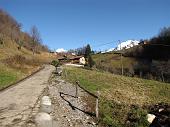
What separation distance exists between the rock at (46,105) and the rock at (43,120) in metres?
0.93

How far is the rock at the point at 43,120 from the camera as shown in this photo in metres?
14.1

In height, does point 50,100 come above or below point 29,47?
below

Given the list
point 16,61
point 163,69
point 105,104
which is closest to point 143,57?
point 163,69

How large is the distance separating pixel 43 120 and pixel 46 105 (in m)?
3.85

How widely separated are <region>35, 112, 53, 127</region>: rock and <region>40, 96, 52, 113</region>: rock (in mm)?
928

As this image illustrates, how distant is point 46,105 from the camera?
18703mm

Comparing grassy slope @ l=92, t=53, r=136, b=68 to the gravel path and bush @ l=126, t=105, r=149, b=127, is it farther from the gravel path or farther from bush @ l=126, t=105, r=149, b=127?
bush @ l=126, t=105, r=149, b=127

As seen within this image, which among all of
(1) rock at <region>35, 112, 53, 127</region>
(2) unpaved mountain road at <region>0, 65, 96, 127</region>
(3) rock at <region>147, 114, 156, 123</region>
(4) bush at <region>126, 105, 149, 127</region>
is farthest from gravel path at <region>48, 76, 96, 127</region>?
(3) rock at <region>147, 114, 156, 123</region>

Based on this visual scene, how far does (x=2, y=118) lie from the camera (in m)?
15.5

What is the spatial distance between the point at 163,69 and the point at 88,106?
7473cm

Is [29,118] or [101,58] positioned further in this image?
[101,58]

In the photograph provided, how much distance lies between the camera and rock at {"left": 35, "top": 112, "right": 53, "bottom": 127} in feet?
46.1

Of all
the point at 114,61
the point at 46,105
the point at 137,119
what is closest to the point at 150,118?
the point at 137,119

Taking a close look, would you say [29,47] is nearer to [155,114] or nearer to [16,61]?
[16,61]
